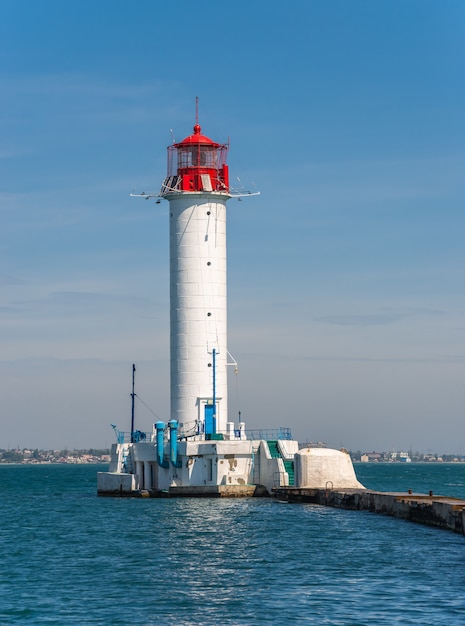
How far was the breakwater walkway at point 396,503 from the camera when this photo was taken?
3994 centimetres

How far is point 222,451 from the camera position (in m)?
54.8

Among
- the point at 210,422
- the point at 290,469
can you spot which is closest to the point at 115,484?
the point at 210,422

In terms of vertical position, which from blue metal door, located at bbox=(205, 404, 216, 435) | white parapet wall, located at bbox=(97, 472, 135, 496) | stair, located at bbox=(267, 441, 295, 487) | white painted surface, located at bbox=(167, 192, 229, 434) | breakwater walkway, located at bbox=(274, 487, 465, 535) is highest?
white painted surface, located at bbox=(167, 192, 229, 434)

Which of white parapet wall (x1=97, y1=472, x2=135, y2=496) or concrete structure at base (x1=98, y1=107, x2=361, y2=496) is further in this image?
white parapet wall (x1=97, y1=472, x2=135, y2=496)

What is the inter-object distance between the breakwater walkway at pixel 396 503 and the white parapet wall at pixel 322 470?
105 cm

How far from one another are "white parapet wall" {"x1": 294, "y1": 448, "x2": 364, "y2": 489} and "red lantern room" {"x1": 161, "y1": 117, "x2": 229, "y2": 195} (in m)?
14.7

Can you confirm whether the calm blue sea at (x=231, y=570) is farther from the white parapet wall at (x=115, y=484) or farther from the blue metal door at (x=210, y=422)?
the white parapet wall at (x=115, y=484)

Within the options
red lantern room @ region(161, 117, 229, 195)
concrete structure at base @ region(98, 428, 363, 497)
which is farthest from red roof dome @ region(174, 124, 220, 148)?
concrete structure at base @ region(98, 428, 363, 497)

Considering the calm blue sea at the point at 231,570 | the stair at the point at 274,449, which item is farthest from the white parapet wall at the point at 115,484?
the calm blue sea at the point at 231,570

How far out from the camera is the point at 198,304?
5881cm

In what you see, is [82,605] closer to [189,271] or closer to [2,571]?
[2,571]

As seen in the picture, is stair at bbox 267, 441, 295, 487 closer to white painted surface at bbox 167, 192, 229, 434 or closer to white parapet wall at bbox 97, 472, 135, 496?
white painted surface at bbox 167, 192, 229, 434

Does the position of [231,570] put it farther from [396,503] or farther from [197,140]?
[197,140]

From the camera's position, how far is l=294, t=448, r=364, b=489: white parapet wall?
53.8 m
